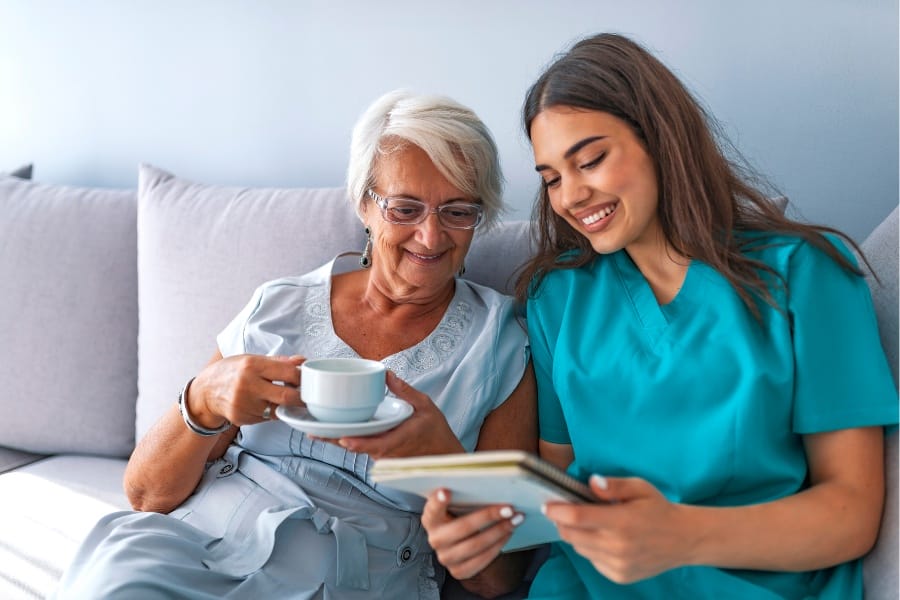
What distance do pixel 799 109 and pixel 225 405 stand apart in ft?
4.25

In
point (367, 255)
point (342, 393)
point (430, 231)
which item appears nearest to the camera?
point (342, 393)

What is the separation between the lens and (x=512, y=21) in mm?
2066

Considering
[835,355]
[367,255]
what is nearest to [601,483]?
[835,355]

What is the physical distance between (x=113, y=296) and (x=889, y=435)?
1.67 m

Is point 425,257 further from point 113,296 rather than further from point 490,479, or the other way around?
point 113,296

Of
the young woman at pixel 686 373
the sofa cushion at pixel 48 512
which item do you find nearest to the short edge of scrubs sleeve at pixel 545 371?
the young woman at pixel 686 373

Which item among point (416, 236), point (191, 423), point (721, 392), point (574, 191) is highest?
point (574, 191)

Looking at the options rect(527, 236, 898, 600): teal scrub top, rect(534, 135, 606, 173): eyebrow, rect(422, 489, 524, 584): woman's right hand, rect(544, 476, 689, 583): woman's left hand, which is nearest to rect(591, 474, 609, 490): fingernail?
rect(544, 476, 689, 583): woman's left hand

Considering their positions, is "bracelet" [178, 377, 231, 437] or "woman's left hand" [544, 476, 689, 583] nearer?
"woman's left hand" [544, 476, 689, 583]

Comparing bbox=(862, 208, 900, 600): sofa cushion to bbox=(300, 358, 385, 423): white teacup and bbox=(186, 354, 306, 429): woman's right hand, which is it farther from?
bbox=(186, 354, 306, 429): woman's right hand

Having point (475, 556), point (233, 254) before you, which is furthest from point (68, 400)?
point (475, 556)

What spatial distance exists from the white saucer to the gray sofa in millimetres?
617

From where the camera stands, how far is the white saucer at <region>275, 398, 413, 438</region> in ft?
3.76

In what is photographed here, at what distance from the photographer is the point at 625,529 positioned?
104cm
